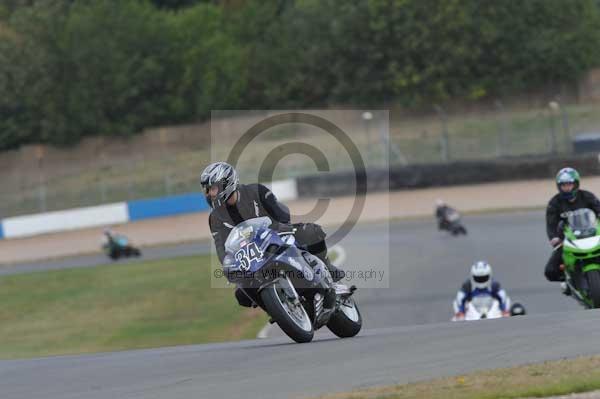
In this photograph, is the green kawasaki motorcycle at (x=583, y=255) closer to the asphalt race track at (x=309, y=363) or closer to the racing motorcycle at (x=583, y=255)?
the racing motorcycle at (x=583, y=255)

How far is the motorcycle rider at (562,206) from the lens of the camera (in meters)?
13.0

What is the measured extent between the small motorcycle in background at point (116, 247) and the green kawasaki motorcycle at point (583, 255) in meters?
19.8

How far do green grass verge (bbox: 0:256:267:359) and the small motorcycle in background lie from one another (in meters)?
1.61

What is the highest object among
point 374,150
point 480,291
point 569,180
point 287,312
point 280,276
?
point 374,150

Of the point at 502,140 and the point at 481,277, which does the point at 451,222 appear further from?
the point at 481,277

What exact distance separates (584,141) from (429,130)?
287 inches

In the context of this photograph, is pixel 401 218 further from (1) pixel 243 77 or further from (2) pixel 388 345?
(1) pixel 243 77

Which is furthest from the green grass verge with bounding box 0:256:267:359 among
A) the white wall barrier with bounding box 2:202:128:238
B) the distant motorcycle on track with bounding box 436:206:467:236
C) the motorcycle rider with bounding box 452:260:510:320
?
the white wall barrier with bounding box 2:202:128:238

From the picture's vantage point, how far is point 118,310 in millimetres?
22641

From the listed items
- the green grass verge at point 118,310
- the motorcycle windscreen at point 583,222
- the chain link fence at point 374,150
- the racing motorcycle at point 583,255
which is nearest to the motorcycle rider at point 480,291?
the racing motorcycle at point 583,255

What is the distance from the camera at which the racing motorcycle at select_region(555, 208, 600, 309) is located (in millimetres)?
12422

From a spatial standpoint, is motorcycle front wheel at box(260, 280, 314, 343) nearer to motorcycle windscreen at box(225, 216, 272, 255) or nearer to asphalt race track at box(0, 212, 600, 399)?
asphalt race track at box(0, 212, 600, 399)

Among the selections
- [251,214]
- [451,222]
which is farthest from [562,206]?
[451,222]

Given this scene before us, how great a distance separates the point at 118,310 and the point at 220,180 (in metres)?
13.9
